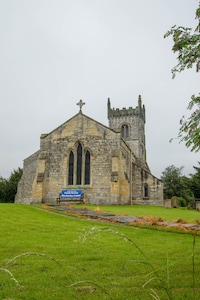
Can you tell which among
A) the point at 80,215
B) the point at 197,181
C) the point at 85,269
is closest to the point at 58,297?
the point at 85,269

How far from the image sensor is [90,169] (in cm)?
3025

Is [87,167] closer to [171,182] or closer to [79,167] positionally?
[79,167]

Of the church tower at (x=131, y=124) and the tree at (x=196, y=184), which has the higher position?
the church tower at (x=131, y=124)

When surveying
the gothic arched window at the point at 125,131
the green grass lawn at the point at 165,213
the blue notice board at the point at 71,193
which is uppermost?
the gothic arched window at the point at 125,131

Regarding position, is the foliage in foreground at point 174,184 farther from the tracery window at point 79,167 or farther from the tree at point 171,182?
the tracery window at point 79,167

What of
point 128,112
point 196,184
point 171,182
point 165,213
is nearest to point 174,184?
point 171,182

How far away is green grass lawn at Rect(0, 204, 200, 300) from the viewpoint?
15.6 ft

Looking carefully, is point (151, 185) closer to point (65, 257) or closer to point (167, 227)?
point (167, 227)

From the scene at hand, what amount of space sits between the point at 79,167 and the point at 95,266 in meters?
24.2

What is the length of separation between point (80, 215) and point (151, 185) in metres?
15.7

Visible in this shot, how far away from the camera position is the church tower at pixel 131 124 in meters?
64.8

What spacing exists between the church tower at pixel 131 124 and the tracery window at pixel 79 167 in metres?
34.0

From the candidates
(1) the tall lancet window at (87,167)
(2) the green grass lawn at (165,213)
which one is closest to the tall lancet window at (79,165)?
(1) the tall lancet window at (87,167)

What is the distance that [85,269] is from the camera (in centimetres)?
639
